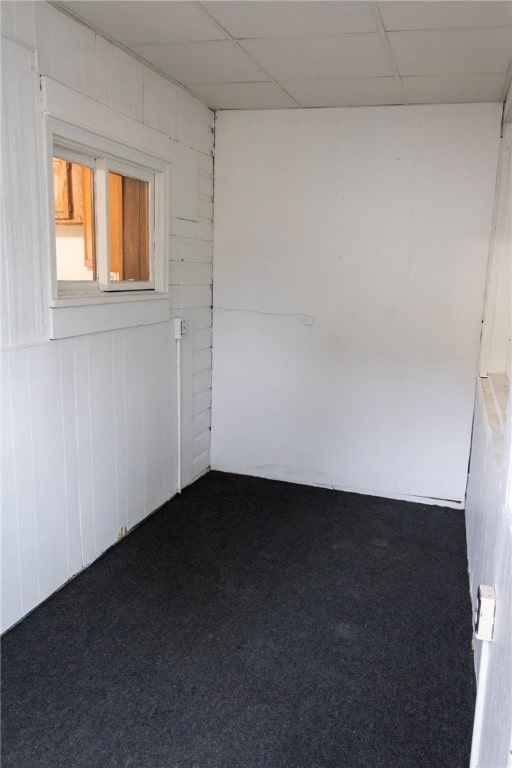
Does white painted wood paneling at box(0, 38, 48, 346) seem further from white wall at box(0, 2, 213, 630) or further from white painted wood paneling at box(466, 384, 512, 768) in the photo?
white painted wood paneling at box(466, 384, 512, 768)

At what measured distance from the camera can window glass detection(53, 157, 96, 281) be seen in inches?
111

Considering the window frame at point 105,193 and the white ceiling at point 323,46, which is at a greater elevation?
the white ceiling at point 323,46

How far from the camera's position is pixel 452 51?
Result: 259 centimetres

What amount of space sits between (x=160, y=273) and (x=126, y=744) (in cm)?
226

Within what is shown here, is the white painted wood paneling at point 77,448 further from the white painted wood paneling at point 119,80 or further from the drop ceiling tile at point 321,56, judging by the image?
the drop ceiling tile at point 321,56

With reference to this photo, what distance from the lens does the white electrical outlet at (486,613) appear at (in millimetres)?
1384

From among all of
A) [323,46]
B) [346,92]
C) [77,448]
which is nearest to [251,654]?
[77,448]

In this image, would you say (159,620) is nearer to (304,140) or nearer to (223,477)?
(223,477)

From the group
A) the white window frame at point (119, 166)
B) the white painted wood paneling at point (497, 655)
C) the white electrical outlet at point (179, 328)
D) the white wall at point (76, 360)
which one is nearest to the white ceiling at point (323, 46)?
the white wall at point (76, 360)

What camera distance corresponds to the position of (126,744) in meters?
1.84

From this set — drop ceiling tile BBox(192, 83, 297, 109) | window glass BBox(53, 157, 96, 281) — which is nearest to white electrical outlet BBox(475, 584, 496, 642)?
window glass BBox(53, 157, 96, 281)

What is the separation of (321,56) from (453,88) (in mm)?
795

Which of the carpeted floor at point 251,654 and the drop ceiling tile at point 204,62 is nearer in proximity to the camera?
the carpeted floor at point 251,654

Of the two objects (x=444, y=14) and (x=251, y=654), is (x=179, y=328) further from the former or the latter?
(x=444, y=14)
